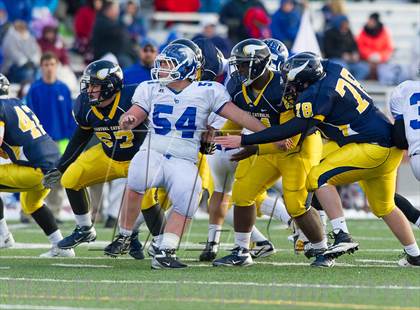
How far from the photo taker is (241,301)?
6.35m

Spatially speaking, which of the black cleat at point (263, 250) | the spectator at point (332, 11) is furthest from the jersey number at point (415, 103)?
the spectator at point (332, 11)

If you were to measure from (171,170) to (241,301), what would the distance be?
178 cm

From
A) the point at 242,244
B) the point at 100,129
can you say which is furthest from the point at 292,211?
the point at 100,129

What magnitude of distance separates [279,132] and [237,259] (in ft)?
3.37

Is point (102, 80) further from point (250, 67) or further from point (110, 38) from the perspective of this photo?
point (110, 38)

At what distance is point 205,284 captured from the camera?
23.2ft

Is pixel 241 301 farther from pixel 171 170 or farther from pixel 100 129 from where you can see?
pixel 100 129

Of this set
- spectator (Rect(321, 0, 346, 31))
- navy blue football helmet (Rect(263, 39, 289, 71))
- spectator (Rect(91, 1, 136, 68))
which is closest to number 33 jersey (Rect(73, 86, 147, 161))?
navy blue football helmet (Rect(263, 39, 289, 71))

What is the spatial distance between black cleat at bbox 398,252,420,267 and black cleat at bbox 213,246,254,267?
1.02 metres

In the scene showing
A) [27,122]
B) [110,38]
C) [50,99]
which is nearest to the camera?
[27,122]

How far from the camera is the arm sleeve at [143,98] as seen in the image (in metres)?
8.14

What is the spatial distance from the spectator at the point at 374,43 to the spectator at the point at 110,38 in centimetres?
373

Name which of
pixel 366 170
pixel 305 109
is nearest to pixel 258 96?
pixel 305 109

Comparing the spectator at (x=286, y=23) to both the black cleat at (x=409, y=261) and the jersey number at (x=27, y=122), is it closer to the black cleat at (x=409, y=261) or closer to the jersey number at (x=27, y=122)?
the jersey number at (x=27, y=122)
